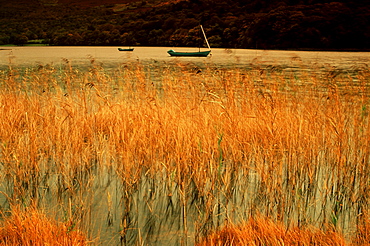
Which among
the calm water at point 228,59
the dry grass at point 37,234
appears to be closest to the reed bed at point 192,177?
the dry grass at point 37,234

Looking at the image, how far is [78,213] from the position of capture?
4219 mm

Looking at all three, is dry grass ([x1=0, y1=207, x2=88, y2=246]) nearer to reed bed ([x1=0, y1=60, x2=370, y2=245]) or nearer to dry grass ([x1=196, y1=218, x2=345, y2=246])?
reed bed ([x1=0, y1=60, x2=370, y2=245])

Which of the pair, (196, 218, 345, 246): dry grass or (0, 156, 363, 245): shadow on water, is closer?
(196, 218, 345, 246): dry grass

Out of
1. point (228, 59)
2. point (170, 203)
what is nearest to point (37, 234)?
point (170, 203)

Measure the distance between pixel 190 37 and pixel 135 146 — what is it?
12439 cm

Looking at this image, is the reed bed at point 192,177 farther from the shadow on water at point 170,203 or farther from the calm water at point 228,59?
the calm water at point 228,59

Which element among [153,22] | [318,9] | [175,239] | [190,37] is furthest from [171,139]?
[153,22]

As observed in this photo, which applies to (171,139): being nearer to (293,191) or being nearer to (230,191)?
(230,191)

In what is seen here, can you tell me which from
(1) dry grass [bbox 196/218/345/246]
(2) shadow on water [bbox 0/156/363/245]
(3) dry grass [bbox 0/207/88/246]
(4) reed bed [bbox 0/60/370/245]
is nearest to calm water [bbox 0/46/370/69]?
(4) reed bed [bbox 0/60/370/245]

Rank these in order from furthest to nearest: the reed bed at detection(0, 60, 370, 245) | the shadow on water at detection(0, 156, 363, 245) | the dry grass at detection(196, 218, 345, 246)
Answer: the reed bed at detection(0, 60, 370, 245), the shadow on water at detection(0, 156, 363, 245), the dry grass at detection(196, 218, 345, 246)

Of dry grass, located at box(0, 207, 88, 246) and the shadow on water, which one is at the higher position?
dry grass, located at box(0, 207, 88, 246)

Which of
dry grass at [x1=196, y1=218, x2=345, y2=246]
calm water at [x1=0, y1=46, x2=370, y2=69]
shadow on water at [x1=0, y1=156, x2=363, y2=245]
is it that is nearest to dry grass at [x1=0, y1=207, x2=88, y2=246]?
shadow on water at [x1=0, y1=156, x2=363, y2=245]

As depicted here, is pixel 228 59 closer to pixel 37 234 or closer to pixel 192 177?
pixel 192 177

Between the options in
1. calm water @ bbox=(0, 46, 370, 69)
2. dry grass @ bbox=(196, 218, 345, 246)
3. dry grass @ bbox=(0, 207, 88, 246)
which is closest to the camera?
dry grass @ bbox=(0, 207, 88, 246)
